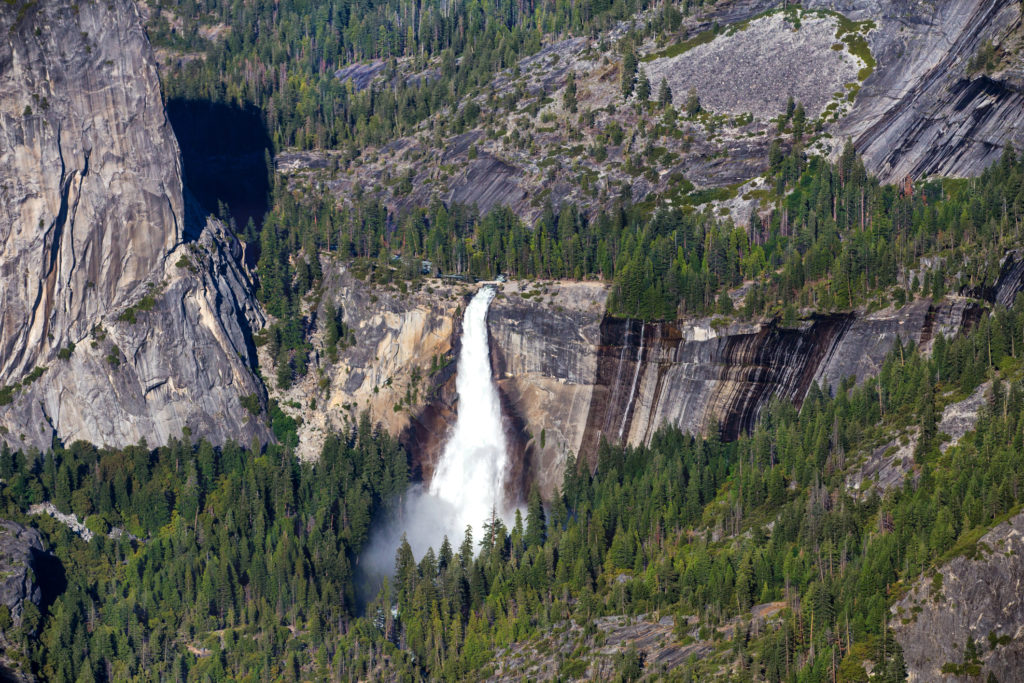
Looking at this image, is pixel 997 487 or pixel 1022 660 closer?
pixel 1022 660

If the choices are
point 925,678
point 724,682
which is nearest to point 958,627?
point 925,678

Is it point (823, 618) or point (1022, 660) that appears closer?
point (1022, 660)

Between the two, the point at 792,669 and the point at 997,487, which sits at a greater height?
the point at 997,487

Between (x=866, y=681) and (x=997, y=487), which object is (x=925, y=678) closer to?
(x=866, y=681)

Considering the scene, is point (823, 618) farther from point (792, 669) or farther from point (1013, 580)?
point (1013, 580)

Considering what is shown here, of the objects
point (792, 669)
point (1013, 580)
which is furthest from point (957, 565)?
point (792, 669)

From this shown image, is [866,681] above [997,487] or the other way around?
the other way around
